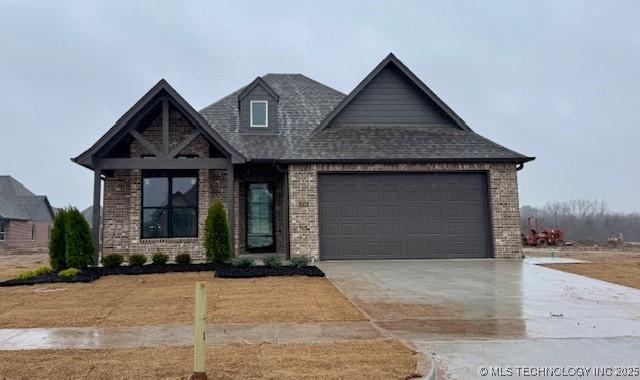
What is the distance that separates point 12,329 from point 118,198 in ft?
30.5

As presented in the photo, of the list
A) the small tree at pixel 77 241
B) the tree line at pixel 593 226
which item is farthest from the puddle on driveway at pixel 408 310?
the tree line at pixel 593 226

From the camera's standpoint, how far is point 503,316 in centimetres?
642

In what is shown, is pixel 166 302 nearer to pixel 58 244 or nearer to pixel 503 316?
pixel 503 316

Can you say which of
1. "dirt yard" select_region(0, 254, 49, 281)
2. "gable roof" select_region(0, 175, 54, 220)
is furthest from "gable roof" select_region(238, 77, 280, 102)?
"gable roof" select_region(0, 175, 54, 220)

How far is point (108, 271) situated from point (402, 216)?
884 cm

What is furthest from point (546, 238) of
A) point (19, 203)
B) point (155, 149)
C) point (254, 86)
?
point (19, 203)

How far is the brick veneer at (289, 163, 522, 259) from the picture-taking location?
1389 cm

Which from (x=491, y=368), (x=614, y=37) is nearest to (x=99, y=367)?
(x=491, y=368)

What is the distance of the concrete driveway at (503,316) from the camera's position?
4484 mm

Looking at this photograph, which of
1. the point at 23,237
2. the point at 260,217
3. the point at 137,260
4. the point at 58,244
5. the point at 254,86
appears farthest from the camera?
the point at 23,237

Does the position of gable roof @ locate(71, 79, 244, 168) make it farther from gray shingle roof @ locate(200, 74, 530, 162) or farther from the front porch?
gray shingle roof @ locate(200, 74, 530, 162)

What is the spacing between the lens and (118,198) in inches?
574

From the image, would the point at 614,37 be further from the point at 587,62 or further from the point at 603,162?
the point at 603,162

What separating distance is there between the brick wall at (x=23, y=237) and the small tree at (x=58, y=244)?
25203 millimetres
